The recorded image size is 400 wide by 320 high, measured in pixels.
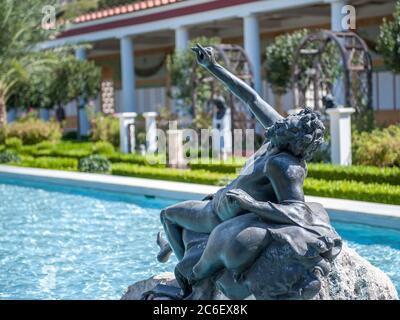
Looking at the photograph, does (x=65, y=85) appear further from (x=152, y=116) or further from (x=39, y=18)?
(x=152, y=116)

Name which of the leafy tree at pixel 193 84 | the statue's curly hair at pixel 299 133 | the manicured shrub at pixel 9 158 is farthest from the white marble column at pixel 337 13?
the statue's curly hair at pixel 299 133

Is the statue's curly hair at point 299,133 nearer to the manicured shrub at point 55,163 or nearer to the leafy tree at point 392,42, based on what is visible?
the leafy tree at point 392,42

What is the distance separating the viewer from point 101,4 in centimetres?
2786

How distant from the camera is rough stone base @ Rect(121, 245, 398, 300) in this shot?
375 centimetres

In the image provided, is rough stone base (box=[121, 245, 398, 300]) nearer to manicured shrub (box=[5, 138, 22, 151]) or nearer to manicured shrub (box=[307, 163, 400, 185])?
manicured shrub (box=[307, 163, 400, 185])

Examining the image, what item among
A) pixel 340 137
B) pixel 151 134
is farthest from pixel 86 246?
pixel 151 134

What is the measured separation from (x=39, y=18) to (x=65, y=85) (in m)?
3.91

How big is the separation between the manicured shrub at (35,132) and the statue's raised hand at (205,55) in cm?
1546

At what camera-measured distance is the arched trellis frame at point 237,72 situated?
15.7 meters

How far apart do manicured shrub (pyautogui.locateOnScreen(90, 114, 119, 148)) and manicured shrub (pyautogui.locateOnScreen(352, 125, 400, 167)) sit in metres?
7.55

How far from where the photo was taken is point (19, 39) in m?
18.2

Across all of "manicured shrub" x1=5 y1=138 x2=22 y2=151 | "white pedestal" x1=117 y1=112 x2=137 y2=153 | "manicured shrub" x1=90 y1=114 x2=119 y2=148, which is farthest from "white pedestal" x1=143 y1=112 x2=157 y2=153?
"manicured shrub" x1=5 y1=138 x2=22 y2=151

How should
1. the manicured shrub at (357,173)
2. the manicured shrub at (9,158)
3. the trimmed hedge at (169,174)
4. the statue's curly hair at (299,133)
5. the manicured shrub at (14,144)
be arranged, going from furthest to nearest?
the manicured shrub at (14,144) < the manicured shrub at (9,158) < the trimmed hedge at (169,174) < the manicured shrub at (357,173) < the statue's curly hair at (299,133)
